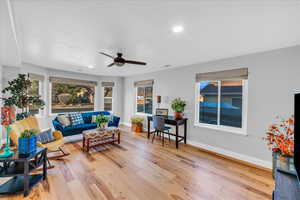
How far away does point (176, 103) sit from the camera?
3742mm

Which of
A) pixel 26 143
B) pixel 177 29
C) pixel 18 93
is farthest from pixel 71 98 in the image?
pixel 177 29

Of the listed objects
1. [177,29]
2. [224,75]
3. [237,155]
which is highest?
[177,29]

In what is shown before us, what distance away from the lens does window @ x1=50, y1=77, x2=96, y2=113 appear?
15.8 feet

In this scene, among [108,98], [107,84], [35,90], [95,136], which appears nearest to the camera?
[95,136]

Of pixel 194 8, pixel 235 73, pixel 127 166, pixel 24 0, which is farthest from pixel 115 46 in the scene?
pixel 235 73

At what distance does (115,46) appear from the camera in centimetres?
250

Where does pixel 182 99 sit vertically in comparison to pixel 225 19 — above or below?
below

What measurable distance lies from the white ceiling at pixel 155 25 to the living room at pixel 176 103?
0.02 metres

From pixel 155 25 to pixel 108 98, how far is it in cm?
491

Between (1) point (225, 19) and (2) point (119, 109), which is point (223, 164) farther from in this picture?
(2) point (119, 109)

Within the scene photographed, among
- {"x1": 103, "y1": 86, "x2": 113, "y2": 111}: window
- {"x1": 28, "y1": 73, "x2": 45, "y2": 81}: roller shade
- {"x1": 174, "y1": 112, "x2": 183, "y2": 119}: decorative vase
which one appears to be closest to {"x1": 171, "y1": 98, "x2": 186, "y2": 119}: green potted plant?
{"x1": 174, "y1": 112, "x2": 183, "y2": 119}: decorative vase

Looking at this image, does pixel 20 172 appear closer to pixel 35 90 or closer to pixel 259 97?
pixel 35 90

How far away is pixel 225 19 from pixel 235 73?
1.76 metres

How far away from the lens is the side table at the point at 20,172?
68.5 inches
